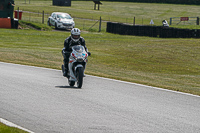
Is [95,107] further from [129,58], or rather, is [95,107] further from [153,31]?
[153,31]

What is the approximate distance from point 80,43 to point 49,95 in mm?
2457

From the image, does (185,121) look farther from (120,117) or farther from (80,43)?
(80,43)

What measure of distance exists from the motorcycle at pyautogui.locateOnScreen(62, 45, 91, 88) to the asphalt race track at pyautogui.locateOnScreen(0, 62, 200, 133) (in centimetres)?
33

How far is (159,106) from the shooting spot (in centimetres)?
872

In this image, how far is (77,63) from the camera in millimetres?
10930

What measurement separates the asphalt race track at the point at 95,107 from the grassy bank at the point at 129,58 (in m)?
3.30

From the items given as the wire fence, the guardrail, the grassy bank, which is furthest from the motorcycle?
the wire fence

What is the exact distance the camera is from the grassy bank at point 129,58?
16.0 meters

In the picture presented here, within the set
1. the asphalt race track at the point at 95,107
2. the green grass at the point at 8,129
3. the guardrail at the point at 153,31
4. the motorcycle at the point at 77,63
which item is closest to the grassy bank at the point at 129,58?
Answer: the motorcycle at the point at 77,63

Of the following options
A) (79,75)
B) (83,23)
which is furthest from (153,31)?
(79,75)

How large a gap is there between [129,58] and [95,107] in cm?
1426

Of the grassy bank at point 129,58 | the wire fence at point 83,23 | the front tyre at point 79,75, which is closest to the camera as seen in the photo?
the front tyre at point 79,75

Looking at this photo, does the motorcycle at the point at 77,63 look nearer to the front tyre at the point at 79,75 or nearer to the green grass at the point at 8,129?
the front tyre at the point at 79,75

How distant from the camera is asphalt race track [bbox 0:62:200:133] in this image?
683 cm
